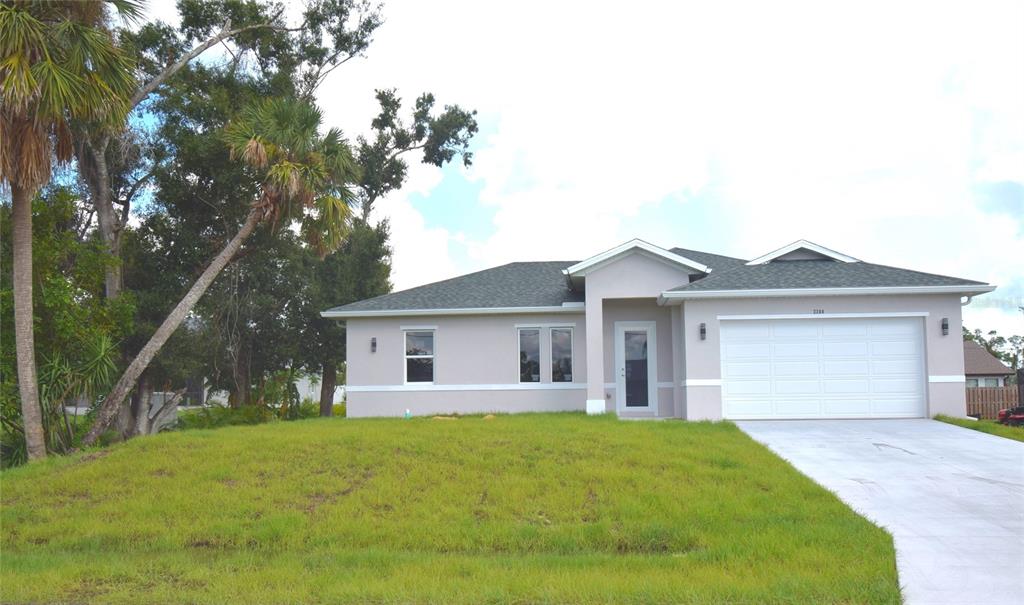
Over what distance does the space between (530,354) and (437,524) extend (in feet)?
37.5

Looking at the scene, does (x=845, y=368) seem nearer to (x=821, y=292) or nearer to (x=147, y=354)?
(x=821, y=292)

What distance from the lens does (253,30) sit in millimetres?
24594

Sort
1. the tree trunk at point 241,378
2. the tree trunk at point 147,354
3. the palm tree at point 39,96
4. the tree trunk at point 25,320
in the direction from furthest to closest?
the tree trunk at point 241,378 → the tree trunk at point 147,354 → the tree trunk at point 25,320 → the palm tree at point 39,96

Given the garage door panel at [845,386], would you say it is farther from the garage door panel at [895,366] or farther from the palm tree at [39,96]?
the palm tree at [39,96]

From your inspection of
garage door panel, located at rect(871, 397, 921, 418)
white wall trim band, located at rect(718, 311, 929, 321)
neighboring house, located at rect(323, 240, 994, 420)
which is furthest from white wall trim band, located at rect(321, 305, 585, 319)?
garage door panel, located at rect(871, 397, 921, 418)

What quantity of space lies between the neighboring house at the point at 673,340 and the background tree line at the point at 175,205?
381 cm

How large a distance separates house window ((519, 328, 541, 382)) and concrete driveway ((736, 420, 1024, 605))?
5.76m

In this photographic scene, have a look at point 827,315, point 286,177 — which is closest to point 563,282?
point 827,315

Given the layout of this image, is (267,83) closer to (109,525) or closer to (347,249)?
(347,249)

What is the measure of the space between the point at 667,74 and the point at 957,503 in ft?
36.5

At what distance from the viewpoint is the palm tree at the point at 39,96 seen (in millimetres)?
12500

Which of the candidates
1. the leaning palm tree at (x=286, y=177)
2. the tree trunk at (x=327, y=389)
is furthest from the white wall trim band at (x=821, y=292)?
the tree trunk at (x=327, y=389)

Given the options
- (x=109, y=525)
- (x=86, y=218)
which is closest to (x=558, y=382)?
(x=109, y=525)

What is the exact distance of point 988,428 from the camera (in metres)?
15.3
